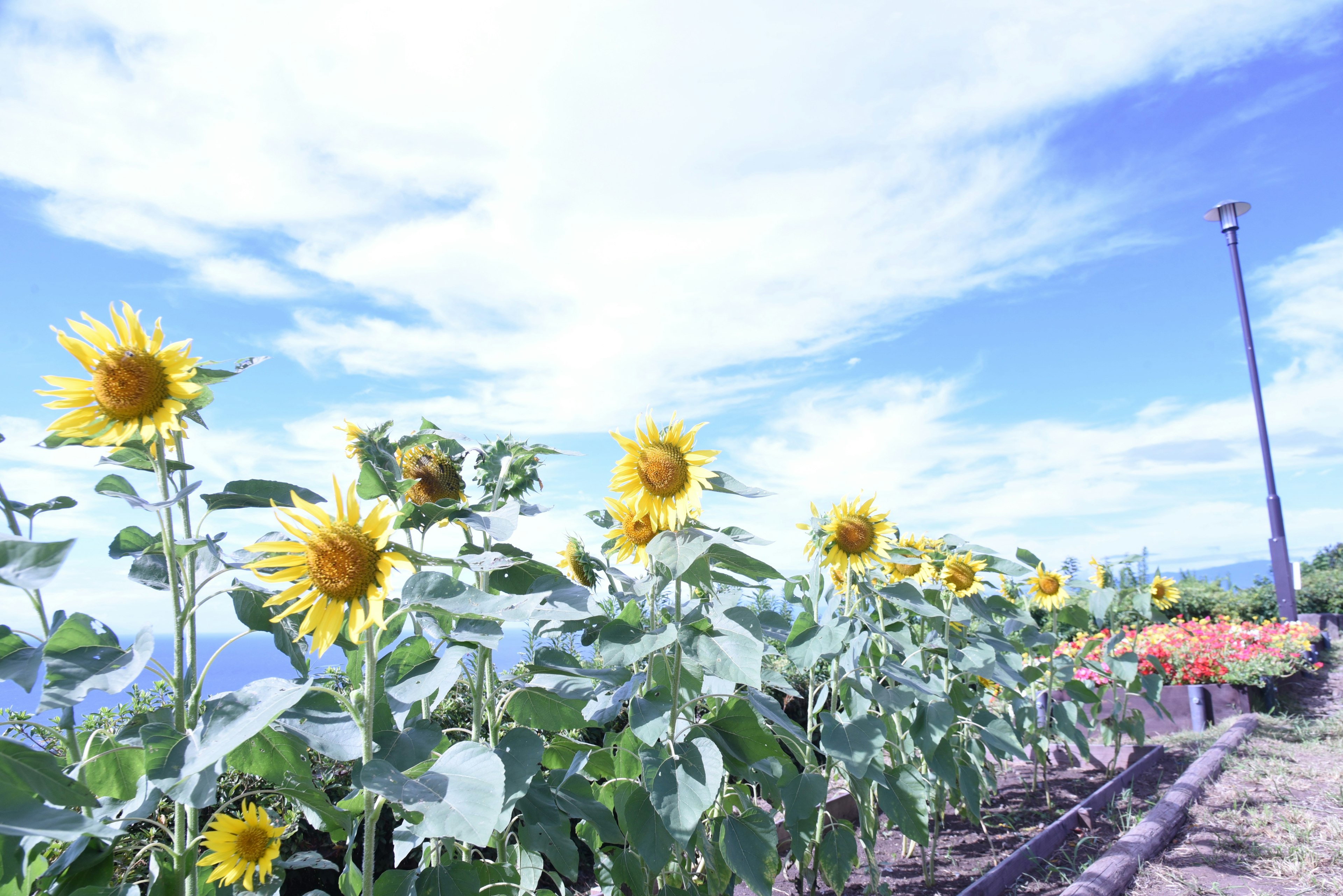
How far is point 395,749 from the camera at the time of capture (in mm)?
1643

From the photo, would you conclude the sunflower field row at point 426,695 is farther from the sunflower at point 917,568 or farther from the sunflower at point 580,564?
the sunflower at point 917,568

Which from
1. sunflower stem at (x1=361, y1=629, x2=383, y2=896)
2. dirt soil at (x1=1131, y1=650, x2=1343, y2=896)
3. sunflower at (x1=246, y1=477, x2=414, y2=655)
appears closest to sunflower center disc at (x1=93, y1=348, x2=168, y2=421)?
sunflower at (x1=246, y1=477, x2=414, y2=655)

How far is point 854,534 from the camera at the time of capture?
3184 millimetres

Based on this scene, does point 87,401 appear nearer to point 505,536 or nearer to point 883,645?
point 505,536

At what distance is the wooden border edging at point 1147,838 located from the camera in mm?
3248

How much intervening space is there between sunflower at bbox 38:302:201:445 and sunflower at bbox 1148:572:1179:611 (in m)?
6.47

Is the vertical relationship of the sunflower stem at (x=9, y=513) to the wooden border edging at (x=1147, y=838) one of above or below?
above

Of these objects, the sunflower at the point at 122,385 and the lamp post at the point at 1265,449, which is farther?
the lamp post at the point at 1265,449

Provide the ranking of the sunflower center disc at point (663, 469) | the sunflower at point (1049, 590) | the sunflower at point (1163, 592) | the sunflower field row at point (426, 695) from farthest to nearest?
1. the sunflower at point (1163, 592)
2. the sunflower at point (1049, 590)
3. the sunflower center disc at point (663, 469)
4. the sunflower field row at point (426, 695)

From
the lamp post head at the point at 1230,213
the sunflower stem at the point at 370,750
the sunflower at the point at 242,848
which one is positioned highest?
the lamp post head at the point at 1230,213

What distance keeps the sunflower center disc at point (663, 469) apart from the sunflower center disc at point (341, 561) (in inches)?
34.7

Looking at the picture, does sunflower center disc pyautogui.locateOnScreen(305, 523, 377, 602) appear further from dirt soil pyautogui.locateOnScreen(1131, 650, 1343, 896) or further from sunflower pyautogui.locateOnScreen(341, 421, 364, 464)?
dirt soil pyautogui.locateOnScreen(1131, 650, 1343, 896)

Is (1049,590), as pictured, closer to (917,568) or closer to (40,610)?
(917,568)

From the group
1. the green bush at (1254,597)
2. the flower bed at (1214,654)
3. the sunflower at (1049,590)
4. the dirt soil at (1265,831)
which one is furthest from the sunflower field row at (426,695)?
the green bush at (1254,597)
